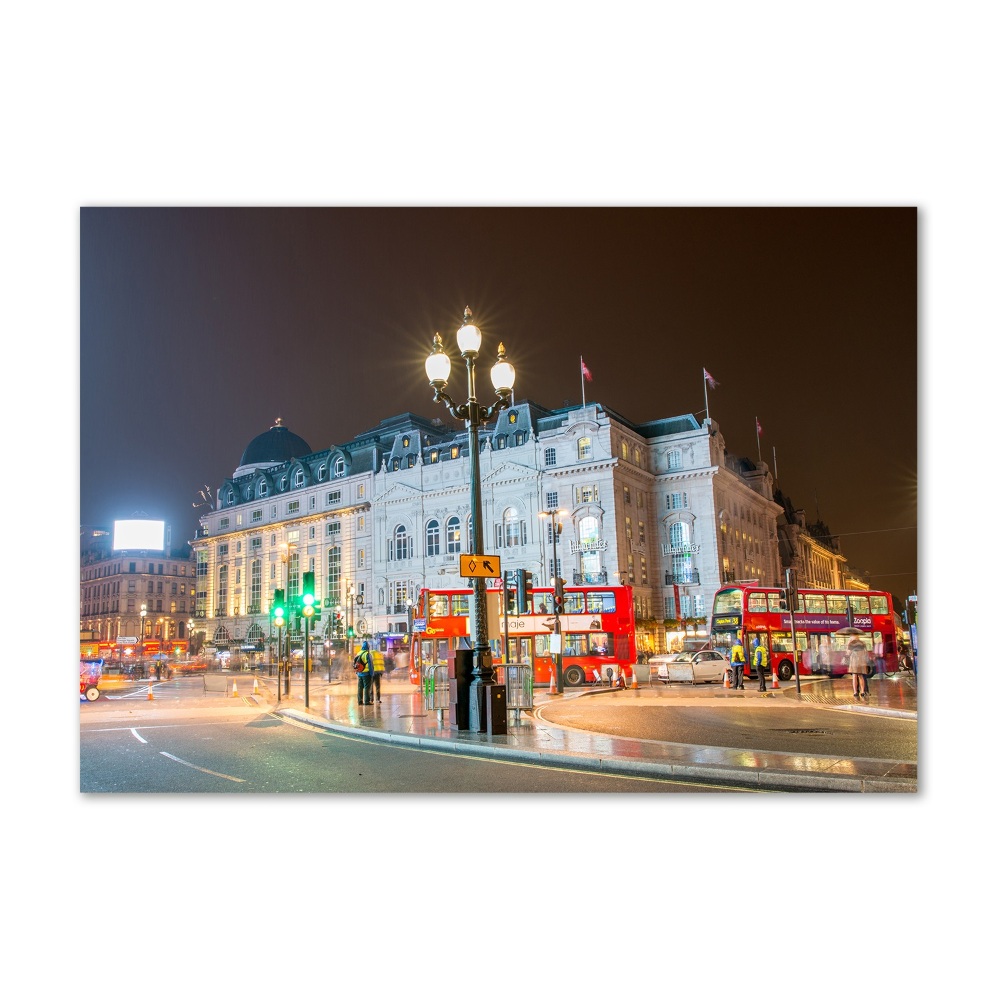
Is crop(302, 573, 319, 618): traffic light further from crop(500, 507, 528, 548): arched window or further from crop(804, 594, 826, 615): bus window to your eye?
crop(804, 594, 826, 615): bus window

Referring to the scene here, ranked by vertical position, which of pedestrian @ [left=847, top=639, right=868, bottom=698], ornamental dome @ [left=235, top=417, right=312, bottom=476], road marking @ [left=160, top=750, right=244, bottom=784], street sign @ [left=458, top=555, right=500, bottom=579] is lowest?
pedestrian @ [left=847, top=639, right=868, bottom=698]

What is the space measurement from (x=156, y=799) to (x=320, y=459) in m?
13.2

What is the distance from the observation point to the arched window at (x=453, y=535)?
3020 cm

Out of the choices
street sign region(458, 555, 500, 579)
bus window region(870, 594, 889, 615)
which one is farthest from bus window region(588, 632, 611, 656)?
street sign region(458, 555, 500, 579)

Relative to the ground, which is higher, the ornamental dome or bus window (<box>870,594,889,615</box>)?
the ornamental dome

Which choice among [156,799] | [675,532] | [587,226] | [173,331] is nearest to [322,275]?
[173,331]

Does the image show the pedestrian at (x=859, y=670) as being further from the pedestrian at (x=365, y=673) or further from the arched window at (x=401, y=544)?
the arched window at (x=401, y=544)

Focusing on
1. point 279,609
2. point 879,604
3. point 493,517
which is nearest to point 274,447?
point 279,609

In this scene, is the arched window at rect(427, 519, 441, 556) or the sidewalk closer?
the sidewalk

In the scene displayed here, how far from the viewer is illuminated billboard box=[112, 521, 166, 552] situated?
477 inches

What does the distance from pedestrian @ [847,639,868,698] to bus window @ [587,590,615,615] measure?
7340 millimetres

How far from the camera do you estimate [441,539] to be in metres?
29.8

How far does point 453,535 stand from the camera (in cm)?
3073

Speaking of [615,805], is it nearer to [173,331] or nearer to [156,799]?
[156,799]
